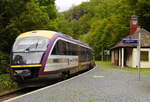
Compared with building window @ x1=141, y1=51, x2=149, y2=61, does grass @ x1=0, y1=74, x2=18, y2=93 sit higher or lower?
lower

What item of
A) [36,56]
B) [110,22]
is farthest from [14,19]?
[110,22]

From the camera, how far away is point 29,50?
11.2 m

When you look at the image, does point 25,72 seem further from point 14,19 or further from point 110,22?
point 110,22

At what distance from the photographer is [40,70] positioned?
1052 centimetres

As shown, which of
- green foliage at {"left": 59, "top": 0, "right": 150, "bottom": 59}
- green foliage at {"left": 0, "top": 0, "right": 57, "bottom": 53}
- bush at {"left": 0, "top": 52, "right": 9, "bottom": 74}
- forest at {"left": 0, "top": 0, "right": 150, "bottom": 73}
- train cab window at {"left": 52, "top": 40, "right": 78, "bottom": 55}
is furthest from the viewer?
green foliage at {"left": 59, "top": 0, "right": 150, "bottom": 59}

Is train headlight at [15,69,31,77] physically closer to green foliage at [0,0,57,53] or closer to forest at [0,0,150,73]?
forest at [0,0,150,73]

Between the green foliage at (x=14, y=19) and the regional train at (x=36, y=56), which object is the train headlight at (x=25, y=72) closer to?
the regional train at (x=36, y=56)

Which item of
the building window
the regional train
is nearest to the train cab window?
the regional train

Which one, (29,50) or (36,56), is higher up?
(29,50)

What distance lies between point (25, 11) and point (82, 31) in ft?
296

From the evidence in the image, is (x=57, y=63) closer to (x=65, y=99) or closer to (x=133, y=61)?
(x=65, y=99)

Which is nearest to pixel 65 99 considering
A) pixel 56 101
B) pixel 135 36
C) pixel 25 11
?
pixel 56 101

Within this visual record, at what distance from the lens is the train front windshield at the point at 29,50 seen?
10834 millimetres

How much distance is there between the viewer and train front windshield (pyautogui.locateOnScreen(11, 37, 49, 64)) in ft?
35.5
